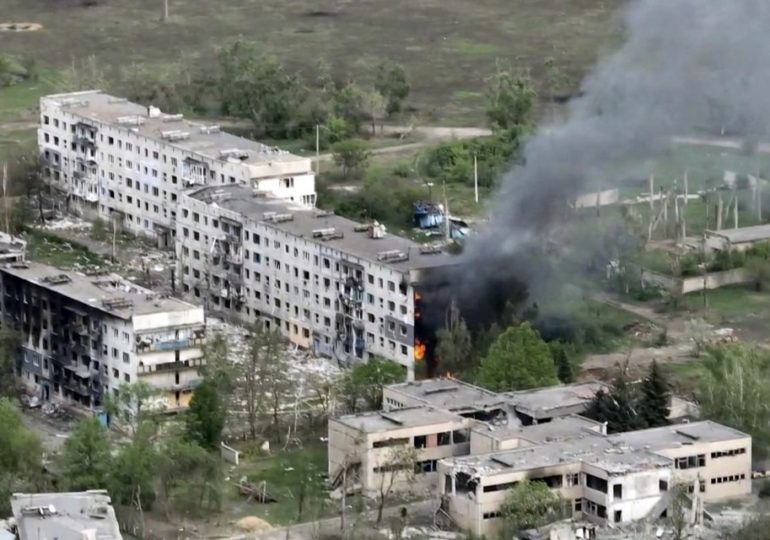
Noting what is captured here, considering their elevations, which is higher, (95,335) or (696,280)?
(95,335)

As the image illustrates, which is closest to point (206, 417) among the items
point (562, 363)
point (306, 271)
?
point (562, 363)

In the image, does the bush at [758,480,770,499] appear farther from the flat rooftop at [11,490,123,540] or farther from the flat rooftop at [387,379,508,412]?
the flat rooftop at [11,490,123,540]

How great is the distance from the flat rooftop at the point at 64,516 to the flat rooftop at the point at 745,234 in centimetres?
1752

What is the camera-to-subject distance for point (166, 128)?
5250cm

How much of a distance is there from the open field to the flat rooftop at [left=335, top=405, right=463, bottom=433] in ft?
86.5

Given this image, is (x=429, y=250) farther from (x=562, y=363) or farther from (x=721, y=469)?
(x=721, y=469)

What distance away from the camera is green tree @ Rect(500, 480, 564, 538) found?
35.2m

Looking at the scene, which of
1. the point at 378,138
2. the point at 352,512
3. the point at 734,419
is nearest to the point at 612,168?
the point at 734,419

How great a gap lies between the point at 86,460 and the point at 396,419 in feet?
13.9

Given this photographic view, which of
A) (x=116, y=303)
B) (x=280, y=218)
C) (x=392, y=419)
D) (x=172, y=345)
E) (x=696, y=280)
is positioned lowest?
(x=696, y=280)

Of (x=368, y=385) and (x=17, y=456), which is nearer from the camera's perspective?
(x=17, y=456)

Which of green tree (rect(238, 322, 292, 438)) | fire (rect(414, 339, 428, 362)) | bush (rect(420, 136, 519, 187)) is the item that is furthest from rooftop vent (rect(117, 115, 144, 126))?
fire (rect(414, 339, 428, 362))

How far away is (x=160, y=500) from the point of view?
36750mm

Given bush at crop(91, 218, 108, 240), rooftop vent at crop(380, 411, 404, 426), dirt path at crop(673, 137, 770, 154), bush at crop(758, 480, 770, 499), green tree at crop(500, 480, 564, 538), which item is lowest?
bush at crop(758, 480, 770, 499)
